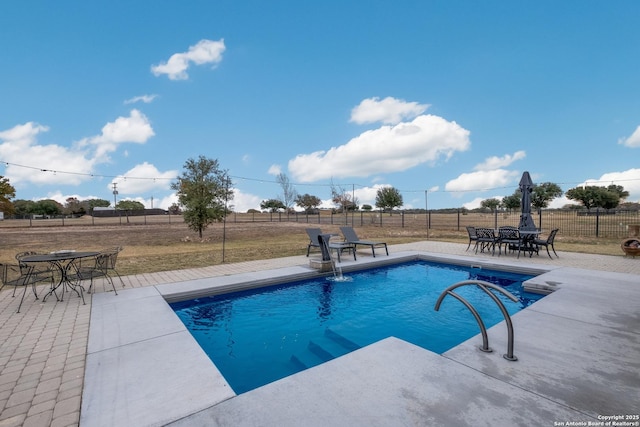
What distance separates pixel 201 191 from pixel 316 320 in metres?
12.2

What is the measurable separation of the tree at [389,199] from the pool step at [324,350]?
111ft

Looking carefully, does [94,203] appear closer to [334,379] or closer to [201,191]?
[201,191]

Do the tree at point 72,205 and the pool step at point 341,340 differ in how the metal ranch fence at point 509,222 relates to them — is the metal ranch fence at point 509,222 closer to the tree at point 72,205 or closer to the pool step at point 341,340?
the pool step at point 341,340

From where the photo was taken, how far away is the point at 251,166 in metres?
23.1

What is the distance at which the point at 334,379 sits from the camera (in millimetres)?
2197

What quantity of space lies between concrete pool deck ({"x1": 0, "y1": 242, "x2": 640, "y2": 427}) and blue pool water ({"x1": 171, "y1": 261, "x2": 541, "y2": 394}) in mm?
601

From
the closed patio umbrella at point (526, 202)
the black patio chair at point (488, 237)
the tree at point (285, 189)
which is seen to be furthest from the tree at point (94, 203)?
the closed patio umbrella at point (526, 202)

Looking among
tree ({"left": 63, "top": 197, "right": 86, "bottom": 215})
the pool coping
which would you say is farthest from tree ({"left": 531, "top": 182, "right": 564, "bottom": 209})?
tree ({"left": 63, "top": 197, "right": 86, "bottom": 215})

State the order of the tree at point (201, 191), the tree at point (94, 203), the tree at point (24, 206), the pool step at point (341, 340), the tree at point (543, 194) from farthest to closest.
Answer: the tree at point (94, 203) < the tree at point (24, 206) < the tree at point (543, 194) < the tree at point (201, 191) < the pool step at point (341, 340)

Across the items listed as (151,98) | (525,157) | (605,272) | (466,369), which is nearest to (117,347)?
(466,369)

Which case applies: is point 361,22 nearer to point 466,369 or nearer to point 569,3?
point 569,3

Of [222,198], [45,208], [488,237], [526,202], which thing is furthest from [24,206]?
[526,202]

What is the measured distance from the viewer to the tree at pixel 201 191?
1420cm

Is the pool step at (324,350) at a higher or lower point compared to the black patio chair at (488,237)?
lower
